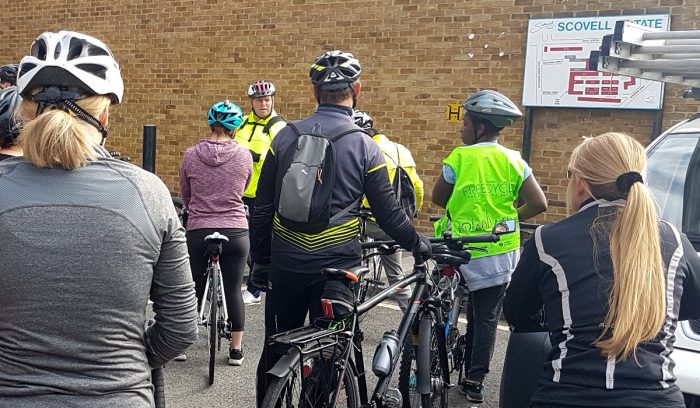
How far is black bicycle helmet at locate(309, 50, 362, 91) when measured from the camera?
407 centimetres

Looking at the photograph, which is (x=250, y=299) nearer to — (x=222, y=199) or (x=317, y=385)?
(x=222, y=199)

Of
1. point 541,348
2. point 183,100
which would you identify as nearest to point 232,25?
point 183,100

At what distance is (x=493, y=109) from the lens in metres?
5.20

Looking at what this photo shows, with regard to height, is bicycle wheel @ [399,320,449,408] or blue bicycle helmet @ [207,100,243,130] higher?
blue bicycle helmet @ [207,100,243,130]

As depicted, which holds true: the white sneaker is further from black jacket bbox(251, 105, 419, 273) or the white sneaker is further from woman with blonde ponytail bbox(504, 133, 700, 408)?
woman with blonde ponytail bbox(504, 133, 700, 408)

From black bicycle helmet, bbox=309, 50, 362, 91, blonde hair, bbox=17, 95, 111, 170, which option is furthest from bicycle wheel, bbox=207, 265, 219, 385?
blonde hair, bbox=17, 95, 111, 170

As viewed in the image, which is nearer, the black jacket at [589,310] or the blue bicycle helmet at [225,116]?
the black jacket at [589,310]

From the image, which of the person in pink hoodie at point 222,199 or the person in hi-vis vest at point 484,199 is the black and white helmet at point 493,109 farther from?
the person in pink hoodie at point 222,199

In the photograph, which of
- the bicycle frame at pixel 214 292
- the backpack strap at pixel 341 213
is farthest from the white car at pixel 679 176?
the bicycle frame at pixel 214 292

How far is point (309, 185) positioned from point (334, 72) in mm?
623

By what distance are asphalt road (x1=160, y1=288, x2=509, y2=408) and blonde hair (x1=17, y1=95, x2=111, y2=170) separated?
144 inches

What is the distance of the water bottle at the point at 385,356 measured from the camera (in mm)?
3990

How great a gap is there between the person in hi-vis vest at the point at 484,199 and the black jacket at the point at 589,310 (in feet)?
7.78

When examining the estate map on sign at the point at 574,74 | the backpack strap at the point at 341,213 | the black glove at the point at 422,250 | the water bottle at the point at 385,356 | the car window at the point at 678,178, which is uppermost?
the estate map on sign at the point at 574,74
